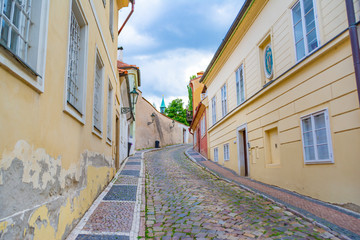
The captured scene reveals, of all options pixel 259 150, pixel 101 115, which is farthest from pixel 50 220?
pixel 259 150

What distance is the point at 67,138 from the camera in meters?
3.82

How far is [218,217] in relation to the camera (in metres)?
5.05

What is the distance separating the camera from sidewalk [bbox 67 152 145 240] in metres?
3.97

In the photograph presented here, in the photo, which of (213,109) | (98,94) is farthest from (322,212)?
(213,109)

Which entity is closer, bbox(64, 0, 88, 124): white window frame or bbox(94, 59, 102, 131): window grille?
bbox(64, 0, 88, 124): white window frame

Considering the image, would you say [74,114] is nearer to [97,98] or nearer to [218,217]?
[97,98]

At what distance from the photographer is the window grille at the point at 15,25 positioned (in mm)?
2416

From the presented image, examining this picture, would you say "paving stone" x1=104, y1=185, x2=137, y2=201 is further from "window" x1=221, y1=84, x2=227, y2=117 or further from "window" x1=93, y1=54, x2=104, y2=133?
"window" x1=221, y1=84, x2=227, y2=117

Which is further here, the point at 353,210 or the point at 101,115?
the point at 101,115

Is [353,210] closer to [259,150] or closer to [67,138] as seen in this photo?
[259,150]

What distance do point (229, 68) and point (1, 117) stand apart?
11305 millimetres

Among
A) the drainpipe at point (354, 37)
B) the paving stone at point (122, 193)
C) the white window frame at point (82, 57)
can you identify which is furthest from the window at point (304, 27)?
the paving stone at point (122, 193)

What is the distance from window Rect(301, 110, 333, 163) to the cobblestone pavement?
1.44 metres

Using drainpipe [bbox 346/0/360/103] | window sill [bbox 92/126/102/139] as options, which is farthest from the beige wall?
drainpipe [bbox 346/0/360/103]
